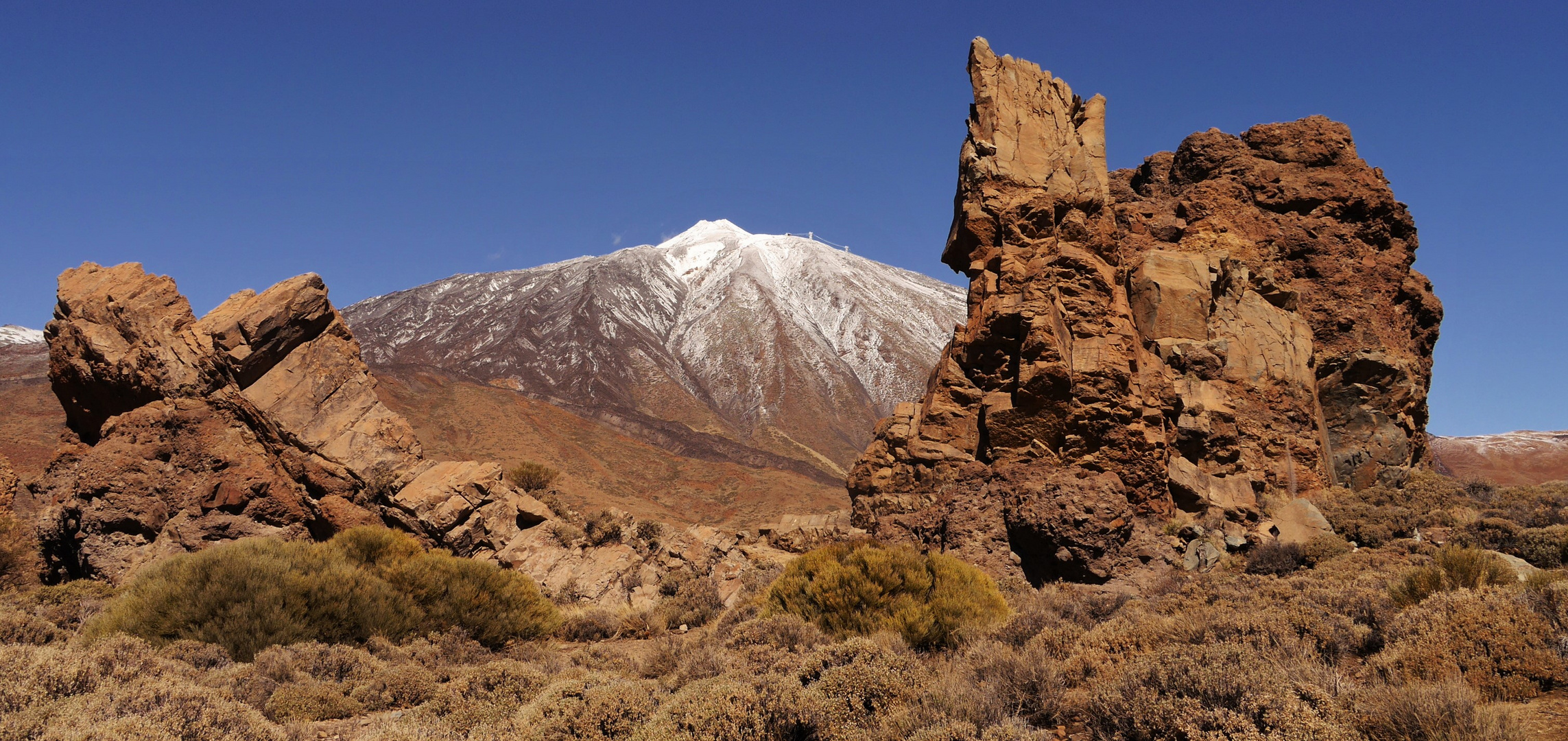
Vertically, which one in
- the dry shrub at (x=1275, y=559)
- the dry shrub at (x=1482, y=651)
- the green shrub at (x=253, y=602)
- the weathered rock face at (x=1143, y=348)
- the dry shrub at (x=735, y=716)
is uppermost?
the weathered rock face at (x=1143, y=348)

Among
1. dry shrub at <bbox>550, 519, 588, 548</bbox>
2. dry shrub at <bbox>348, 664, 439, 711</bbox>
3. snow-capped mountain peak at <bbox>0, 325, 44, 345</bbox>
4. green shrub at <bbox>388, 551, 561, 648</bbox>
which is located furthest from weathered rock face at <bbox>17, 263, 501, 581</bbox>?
snow-capped mountain peak at <bbox>0, 325, 44, 345</bbox>

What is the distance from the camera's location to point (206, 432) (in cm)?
1230

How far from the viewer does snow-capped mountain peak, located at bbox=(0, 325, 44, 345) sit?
3618 inches

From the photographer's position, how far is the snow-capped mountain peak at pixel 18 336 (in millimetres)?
91887

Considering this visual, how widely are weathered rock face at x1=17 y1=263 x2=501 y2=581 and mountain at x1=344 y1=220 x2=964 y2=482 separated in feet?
149

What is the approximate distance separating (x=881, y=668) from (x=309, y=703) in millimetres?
4460

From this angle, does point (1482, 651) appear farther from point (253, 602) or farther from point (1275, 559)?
point (253, 602)

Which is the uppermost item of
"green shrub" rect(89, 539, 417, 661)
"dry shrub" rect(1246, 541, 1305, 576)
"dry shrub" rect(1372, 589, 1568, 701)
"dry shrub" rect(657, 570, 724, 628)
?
"dry shrub" rect(1372, 589, 1568, 701)

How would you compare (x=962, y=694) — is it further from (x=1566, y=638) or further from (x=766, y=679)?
(x=1566, y=638)

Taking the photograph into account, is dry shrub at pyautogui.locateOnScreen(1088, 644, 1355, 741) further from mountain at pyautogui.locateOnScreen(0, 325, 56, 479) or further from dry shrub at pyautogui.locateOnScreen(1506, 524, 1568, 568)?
mountain at pyautogui.locateOnScreen(0, 325, 56, 479)

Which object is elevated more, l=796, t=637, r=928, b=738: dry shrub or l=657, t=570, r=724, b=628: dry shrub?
l=796, t=637, r=928, b=738: dry shrub

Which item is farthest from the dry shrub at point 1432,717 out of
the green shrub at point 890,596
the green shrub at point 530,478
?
the green shrub at point 530,478

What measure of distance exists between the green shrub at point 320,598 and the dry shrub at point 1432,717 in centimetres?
875

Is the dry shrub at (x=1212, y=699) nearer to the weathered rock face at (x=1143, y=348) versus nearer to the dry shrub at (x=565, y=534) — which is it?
the weathered rock face at (x=1143, y=348)
